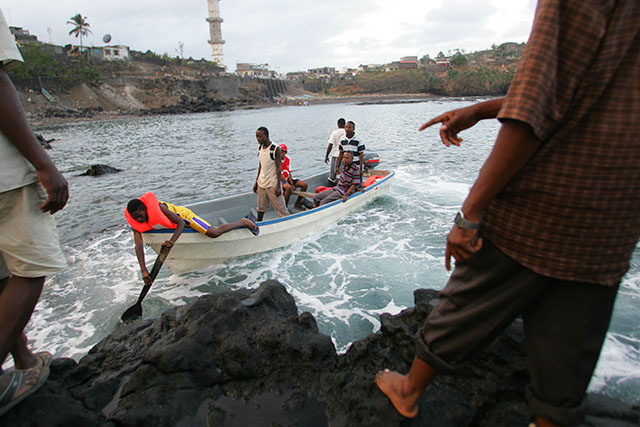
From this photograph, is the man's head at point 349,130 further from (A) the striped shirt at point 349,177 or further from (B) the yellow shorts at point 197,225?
(B) the yellow shorts at point 197,225

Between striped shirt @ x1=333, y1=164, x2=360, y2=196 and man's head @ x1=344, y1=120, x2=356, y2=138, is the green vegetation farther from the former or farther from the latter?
striped shirt @ x1=333, y1=164, x2=360, y2=196

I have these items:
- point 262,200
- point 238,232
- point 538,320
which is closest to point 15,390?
A: point 538,320

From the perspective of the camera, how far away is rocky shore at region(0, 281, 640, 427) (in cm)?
201

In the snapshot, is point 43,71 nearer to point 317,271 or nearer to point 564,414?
point 317,271

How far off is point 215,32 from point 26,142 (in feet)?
407

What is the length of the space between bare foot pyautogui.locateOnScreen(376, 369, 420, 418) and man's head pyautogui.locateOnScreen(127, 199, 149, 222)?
13.6ft

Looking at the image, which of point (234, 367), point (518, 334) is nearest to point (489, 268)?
point (518, 334)

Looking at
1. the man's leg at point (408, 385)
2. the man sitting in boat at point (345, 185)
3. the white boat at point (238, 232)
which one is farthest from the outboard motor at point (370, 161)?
the man's leg at point (408, 385)

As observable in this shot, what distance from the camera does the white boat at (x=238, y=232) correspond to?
18.7 feet

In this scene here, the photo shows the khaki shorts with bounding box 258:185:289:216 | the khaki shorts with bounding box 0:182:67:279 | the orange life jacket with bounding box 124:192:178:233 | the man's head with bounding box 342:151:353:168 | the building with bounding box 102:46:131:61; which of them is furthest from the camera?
the building with bounding box 102:46:131:61

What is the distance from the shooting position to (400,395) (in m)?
1.90

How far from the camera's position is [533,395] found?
4.89ft

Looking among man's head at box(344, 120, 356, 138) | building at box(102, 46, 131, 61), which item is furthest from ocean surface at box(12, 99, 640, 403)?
building at box(102, 46, 131, 61)

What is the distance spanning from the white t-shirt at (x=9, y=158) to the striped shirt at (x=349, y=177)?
667 centimetres
